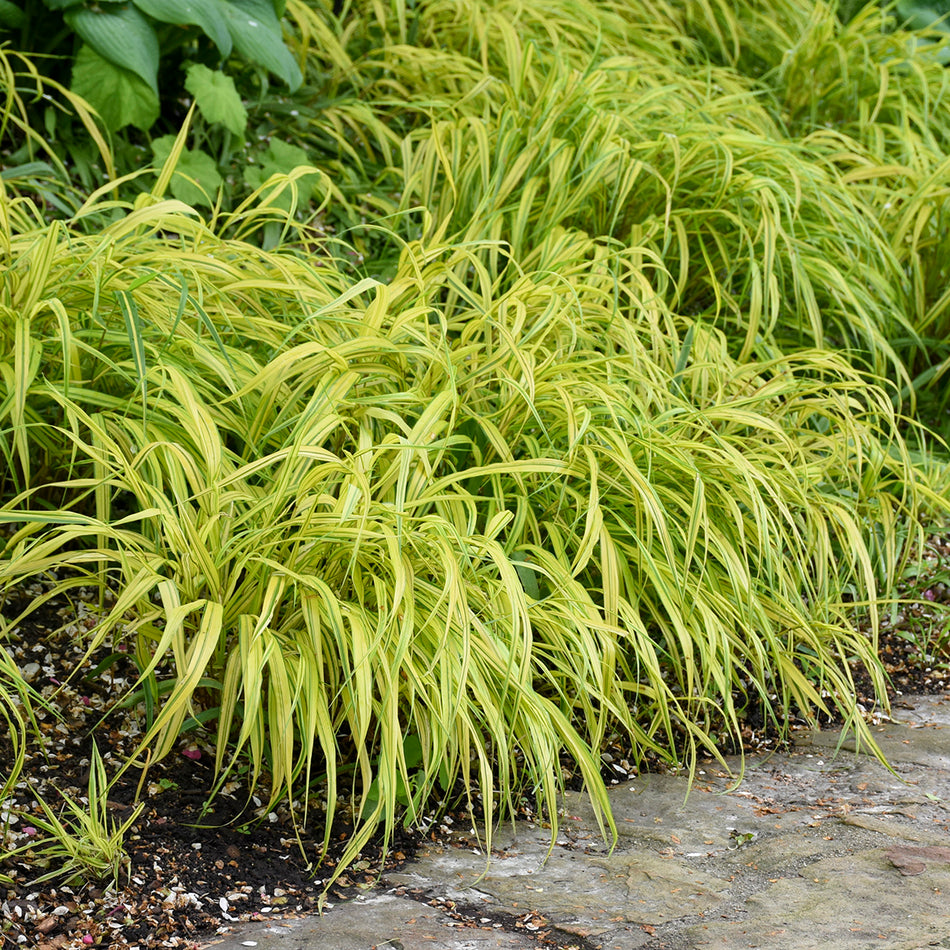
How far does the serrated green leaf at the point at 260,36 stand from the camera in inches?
97.0

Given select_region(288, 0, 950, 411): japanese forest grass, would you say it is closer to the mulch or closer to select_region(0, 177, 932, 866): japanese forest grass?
select_region(0, 177, 932, 866): japanese forest grass

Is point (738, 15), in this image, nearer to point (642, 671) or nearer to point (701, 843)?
point (642, 671)

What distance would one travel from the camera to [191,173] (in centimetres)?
246

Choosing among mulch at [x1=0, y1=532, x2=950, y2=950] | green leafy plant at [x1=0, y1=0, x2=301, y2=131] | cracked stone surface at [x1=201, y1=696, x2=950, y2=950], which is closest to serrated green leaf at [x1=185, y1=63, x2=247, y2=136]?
green leafy plant at [x1=0, y1=0, x2=301, y2=131]

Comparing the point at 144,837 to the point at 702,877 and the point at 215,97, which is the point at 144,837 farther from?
the point at 215,97

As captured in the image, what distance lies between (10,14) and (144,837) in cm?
191

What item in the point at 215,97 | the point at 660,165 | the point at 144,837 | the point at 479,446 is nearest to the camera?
the point at 144,837

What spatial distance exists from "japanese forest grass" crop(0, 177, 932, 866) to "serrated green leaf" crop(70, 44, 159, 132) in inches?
14.4

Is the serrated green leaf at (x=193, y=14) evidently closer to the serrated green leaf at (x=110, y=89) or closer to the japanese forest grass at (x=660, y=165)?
the serrated green leaf at (x=110, y=89)

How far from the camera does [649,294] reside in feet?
7.32

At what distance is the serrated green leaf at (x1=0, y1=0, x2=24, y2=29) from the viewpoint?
2.38 m

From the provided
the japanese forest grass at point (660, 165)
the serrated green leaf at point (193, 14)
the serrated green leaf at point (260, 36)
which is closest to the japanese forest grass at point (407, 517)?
the japanese forest grass at point (660, 165)

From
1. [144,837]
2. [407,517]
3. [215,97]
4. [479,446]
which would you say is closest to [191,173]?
[215,97]

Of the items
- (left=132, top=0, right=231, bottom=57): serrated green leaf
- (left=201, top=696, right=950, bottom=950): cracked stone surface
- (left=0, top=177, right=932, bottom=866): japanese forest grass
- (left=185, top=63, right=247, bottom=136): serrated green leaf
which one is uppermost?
(left=132, top=0, right=231, bottom=57): serrated green leaf
